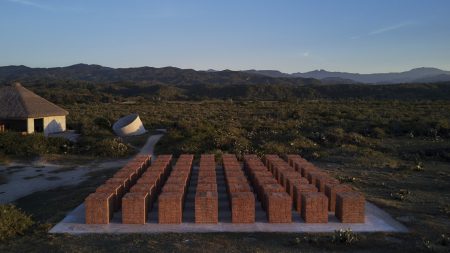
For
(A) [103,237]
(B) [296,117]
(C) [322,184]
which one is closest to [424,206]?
(C) [322,184]

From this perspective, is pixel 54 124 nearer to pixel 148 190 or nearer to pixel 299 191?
pixel 148 190

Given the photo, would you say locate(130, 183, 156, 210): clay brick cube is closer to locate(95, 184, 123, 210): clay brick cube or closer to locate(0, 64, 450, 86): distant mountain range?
locate(95, 184, 123, 210): clay brick cube

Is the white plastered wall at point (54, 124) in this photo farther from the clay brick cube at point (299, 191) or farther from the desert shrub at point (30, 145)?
the clay brick cube at point (299, 191)

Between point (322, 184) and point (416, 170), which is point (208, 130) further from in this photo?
point (322, 184)

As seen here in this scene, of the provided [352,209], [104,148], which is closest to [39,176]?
[104,148]

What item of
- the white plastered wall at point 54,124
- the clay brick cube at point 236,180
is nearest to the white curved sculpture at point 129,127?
the white plastered wall at point 54,124

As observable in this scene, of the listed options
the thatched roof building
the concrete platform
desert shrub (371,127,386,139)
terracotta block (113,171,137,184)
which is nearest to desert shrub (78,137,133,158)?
the thatched roof building
